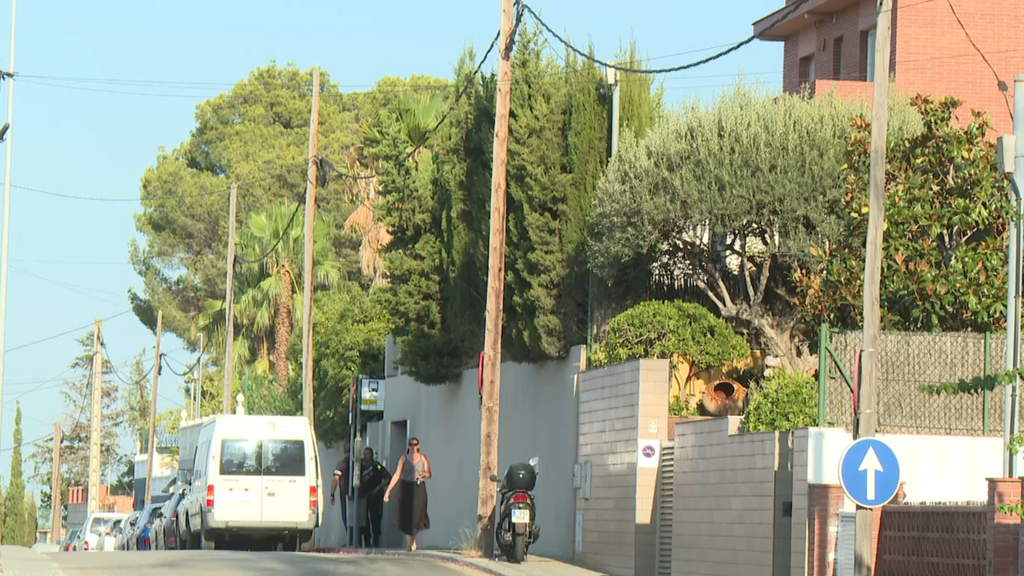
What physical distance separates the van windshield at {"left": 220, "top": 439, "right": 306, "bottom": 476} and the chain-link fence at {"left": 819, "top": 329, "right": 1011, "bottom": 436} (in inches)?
469

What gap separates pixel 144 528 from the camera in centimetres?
3625

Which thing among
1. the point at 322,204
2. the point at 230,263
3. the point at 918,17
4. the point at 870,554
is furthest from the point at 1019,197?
the point at 322,204

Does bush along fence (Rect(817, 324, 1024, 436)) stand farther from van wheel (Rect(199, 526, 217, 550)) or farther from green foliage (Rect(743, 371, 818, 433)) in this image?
van wheel (Rect(199, 526, 217, 550))

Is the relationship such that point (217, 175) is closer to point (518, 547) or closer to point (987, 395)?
point (518, 547)

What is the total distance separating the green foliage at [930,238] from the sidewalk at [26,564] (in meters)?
9.78

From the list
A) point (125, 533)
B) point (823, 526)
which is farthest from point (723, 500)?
point (125, 533)

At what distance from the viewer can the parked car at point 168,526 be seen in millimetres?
31312

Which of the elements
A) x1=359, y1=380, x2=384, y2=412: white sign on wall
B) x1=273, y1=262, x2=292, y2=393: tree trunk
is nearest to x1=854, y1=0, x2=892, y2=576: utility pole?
x1=359, y1=380, x2=384, y2=412: white sign on wall

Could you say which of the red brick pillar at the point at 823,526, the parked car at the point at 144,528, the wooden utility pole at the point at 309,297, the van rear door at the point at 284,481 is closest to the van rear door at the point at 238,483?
the van rear door at the point at 284,481

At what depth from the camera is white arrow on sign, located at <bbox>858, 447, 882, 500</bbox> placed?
13.8 meters

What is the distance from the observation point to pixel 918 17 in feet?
99.9

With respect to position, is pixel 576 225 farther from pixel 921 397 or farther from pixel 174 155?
pixel 174 155

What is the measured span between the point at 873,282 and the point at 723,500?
13.6 ft

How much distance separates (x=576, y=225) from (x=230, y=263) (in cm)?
2485
